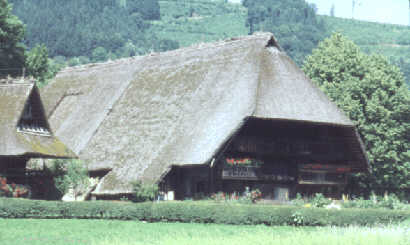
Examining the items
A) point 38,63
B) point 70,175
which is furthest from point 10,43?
point 70,175

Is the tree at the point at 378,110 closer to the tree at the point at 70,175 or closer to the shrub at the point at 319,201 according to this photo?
the shrub at the point at 319,201

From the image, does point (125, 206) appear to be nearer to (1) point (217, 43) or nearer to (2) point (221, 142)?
(2) point (221, 142)

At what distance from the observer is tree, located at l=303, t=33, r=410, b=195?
2304 inches

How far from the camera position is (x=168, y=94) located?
5166 cm

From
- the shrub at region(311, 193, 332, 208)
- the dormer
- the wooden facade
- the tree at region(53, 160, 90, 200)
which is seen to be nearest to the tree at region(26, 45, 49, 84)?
the tree at region(53, 160, 90, 200)

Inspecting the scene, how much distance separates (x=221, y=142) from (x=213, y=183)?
12.6 feet

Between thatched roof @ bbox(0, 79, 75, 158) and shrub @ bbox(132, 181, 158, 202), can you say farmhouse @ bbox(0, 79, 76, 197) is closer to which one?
thatched roof @ bbox(0, 79, 75, 158)

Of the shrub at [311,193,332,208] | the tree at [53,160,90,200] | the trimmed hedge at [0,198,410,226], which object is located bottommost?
the shrub at [311,193,332,208]

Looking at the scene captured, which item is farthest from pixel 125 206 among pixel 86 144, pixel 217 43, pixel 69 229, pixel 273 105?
pixel 217 43

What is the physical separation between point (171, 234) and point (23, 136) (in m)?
15.4

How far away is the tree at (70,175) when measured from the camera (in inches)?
1801

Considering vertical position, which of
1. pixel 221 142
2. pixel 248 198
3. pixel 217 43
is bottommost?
pixel 248 198

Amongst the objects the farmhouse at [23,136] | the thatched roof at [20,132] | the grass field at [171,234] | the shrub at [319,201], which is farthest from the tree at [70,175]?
the shrub at [319,201]

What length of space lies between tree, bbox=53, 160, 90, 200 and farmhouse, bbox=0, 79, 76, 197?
57cm
